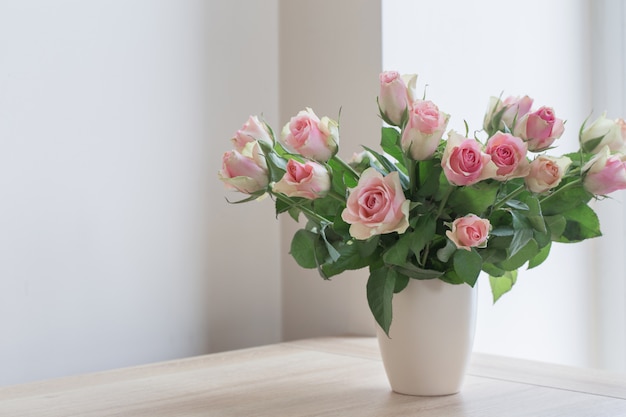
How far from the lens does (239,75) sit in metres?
1.57

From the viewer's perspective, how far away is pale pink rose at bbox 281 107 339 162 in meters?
Result: 0.92

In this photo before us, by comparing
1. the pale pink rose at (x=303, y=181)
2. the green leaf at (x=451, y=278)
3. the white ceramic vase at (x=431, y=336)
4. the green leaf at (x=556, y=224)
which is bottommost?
the white ceramic vase at (x=431, y=336)

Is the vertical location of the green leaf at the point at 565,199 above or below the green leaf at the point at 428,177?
below

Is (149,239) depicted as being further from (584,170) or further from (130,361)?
(584,170)

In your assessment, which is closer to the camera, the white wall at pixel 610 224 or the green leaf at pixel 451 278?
the green leaf at pixel 451 278

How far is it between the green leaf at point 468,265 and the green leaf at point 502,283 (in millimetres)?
154

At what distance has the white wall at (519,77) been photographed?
5.01ft

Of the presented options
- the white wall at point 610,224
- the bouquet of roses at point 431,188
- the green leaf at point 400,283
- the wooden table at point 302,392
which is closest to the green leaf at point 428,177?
the bouquet of roses at point 431,188

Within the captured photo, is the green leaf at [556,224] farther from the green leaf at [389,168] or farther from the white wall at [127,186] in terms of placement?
the white wall at [127,186]

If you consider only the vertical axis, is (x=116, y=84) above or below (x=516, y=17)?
below

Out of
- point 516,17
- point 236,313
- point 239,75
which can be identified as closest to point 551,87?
point 516,17

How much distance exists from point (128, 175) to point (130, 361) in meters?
0.31

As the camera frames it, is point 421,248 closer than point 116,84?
Yes

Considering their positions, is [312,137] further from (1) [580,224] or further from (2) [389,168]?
(1) [580,224]
